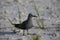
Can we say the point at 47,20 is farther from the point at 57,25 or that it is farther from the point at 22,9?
the point at 22,9

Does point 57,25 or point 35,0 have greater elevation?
point 35,0

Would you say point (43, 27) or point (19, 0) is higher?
point (19, 0)

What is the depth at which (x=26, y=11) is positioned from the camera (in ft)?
16.8

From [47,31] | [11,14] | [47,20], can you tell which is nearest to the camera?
[47,31]

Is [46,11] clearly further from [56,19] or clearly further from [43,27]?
[43,27]

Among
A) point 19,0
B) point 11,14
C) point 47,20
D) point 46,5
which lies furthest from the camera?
point 19,0

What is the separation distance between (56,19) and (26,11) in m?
0.72

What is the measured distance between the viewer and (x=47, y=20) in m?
4.69

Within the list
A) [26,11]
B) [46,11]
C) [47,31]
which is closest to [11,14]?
[26,11]

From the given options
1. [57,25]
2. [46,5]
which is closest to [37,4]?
[46,5]

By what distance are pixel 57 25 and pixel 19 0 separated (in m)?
1.71

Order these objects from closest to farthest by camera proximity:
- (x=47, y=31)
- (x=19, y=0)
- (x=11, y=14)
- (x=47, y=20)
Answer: (x=47, y=31)
(x=47, y=20)
(x=11, y=14)
(x=19, y=0)

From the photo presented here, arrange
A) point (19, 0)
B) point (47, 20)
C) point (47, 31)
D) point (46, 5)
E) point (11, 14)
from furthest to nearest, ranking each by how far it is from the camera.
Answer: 1. point (19, 0)
2. point (46, 5)
3. point (11, 14)
4. point (47, 20)
5. point (47, 31)

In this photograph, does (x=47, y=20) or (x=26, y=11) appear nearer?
(x=47, y=20)
